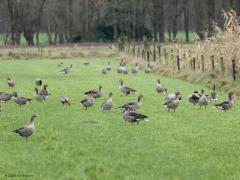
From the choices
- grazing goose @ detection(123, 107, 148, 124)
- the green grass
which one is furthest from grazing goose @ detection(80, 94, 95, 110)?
grazing goose @ detection(123, 107, 148, 124)

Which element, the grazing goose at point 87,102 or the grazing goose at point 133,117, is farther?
the grazing goose at point 87,102

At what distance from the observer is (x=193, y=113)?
73.6ft

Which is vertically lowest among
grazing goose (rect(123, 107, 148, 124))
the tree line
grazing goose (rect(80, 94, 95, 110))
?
grazing goose (rect(80, 94, 95, 110))

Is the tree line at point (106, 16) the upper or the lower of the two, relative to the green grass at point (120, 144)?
upper

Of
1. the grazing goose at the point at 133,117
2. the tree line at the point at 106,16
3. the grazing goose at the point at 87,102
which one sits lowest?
the grazing goose at the point at 87,102

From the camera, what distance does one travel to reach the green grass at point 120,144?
42.1 ft

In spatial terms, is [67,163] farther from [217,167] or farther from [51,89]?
[51,89]

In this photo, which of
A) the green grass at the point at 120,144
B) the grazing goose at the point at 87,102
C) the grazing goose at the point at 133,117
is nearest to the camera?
the green grass at the point at 120,144

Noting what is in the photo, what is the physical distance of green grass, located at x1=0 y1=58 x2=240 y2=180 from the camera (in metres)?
12.8

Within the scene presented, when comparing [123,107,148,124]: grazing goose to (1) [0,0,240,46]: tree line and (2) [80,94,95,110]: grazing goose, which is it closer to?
(2) [80,94,95,110]: grazing goose

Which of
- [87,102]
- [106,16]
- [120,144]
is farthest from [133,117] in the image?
[106,16]

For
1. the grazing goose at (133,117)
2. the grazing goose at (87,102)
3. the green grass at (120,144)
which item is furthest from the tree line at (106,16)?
the grazing goose at (133,117)

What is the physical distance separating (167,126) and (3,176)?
25.4ft

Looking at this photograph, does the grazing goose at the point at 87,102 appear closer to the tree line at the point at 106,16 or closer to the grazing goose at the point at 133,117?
the grazing goose at the point at 133,117
